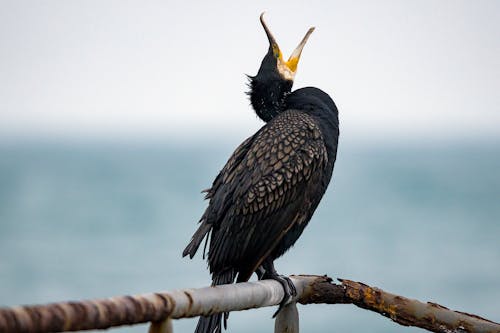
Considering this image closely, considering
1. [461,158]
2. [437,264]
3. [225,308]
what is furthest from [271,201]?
[461,158]

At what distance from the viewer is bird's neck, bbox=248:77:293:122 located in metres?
5.16

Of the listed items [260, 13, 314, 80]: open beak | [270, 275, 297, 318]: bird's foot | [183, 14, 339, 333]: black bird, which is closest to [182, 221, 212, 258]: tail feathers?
[183, 14, 339, 333]: black bird

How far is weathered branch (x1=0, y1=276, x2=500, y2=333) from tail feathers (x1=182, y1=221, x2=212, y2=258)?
1.38ft

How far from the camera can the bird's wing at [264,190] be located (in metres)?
4.42

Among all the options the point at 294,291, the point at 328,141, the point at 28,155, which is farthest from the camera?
the point at 28,155

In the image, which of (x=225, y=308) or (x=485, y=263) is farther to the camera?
(x=485, y=263)

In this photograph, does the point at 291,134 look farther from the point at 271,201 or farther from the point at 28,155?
the point at 28,155

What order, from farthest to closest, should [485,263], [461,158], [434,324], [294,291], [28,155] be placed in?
1. [28,155]
2. [461,158]
3. [485,263]
4. [294,291]
5. [434,324]

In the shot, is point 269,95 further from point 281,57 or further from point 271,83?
point 281,57

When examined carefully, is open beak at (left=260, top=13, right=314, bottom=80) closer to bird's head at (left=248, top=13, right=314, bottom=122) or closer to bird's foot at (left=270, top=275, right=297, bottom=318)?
bird's head at (left=248, top=13, right=314, bottom=122)

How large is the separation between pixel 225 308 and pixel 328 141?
1.79 metres

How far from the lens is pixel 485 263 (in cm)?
4828

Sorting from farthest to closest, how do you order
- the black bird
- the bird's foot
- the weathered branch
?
the black bird → the bird's foot → the weathered branch

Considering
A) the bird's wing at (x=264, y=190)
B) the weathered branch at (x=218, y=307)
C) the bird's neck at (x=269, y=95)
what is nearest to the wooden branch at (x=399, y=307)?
the weathered branch at (x=218, y=307)
